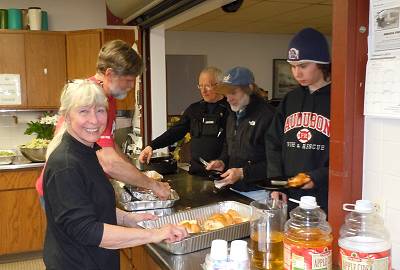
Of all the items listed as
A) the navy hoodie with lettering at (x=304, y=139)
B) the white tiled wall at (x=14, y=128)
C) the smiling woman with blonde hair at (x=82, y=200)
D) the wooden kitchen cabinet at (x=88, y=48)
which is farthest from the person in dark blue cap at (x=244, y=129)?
the white tiled wall at (x=14, y=128)

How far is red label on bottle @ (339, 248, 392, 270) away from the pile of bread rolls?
0.62 metres

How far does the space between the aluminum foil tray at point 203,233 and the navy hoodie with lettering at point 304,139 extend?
0.26m

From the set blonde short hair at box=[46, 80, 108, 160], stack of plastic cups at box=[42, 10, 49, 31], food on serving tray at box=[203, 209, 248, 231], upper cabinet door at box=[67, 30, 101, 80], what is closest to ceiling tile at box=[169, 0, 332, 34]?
upper cabinet door at box=[67, 30, 101, 80]

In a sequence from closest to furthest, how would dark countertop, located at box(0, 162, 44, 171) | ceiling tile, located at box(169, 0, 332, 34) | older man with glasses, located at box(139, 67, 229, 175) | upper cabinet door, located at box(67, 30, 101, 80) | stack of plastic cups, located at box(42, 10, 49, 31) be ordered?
older man with glasses, located at box(139, 67, 229, 175) → dark countertop, located at box(0, 162, 44, 171) → upper cabinet door, located at box(67, 30, 101, 80) → stack of plastic cups, located at box(42, 10, 49, 31) → ceiling tile, located at box(169, 0, 332, 34)

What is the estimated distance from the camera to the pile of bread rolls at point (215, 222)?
1636 millimetres

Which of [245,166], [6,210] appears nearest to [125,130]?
[6,210]

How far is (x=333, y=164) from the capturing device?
54.4 inches

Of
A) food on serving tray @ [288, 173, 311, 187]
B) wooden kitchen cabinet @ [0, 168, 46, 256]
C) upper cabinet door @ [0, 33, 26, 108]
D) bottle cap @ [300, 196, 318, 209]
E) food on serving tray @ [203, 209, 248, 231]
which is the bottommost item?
wooden kitchen cabinet @ [0, 168, 46, 256]

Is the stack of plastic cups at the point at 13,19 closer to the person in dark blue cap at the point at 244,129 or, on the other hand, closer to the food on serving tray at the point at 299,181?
the person in dark blue cap at the point at 244,129

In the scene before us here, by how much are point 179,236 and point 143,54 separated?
97.0 inches

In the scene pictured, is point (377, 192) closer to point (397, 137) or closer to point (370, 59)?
point (397, 137)

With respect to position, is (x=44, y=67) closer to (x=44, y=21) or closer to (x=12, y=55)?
(x=12, y=55)

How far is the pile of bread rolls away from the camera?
1636 millimetres

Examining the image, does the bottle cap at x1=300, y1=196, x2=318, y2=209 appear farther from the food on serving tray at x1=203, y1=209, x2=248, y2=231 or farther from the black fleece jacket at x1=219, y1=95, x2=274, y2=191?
the black fleece jacket at x1=219, y1=95, x2=274, y2=191
